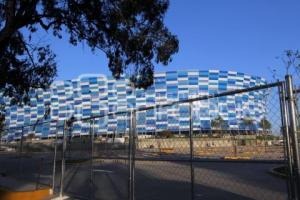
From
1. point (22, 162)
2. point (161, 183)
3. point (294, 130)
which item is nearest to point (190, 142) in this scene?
point (294, 130)

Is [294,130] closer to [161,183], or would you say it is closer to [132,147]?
[132,147]

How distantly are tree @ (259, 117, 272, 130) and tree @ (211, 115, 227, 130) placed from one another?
686 millimetres

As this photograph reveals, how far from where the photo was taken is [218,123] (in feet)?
18.7

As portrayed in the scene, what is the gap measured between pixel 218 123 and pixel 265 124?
84 centimetres

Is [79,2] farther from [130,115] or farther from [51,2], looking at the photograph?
[130,115]

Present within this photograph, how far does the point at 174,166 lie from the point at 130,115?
406 inches

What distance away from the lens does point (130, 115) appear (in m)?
7.00

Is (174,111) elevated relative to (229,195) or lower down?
elevated

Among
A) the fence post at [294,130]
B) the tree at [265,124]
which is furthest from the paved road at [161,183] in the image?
the fence post at [294,130]

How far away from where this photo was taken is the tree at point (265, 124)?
4925mm

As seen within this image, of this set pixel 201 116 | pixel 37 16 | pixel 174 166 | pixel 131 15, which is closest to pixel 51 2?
pixel 37 16

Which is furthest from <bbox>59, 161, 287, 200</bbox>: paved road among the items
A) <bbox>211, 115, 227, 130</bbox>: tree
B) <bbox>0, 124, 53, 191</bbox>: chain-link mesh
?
<bbox>211, 115, 227, 130</bbox>: tree

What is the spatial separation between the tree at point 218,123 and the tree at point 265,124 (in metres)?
0.69

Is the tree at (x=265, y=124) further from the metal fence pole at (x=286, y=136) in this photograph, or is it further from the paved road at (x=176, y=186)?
the paved road at (x=176, y=186)
